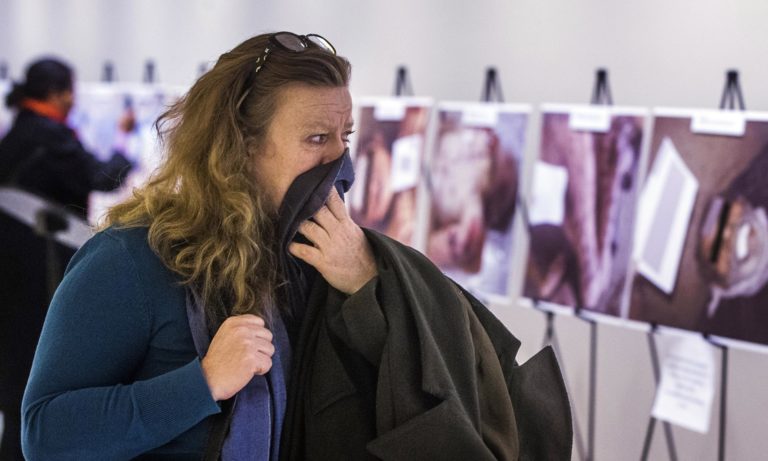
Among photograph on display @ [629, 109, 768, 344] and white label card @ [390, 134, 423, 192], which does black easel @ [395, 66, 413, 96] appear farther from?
photograph on display @ [629, 109, 768, 344]

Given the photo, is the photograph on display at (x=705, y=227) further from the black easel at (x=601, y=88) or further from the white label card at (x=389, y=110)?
the white label card at (x=389, y=110)

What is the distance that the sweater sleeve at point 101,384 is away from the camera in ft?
4.94

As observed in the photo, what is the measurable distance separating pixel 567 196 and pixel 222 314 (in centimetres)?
228

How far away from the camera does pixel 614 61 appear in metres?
3.85

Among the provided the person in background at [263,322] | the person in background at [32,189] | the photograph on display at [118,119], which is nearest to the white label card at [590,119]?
the person in background at [32,189]

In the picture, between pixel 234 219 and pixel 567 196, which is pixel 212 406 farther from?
pixel 567 196

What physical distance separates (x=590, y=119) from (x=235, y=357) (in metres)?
2.36

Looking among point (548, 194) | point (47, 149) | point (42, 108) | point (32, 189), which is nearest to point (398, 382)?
point (548, 194)

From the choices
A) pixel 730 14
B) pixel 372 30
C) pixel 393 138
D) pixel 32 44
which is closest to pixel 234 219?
pixel 730 14

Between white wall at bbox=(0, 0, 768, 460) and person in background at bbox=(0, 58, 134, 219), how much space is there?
127 centimetres

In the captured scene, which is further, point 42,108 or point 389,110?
point 42,108

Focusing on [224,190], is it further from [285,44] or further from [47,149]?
[47,149]

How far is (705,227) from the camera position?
324cm
